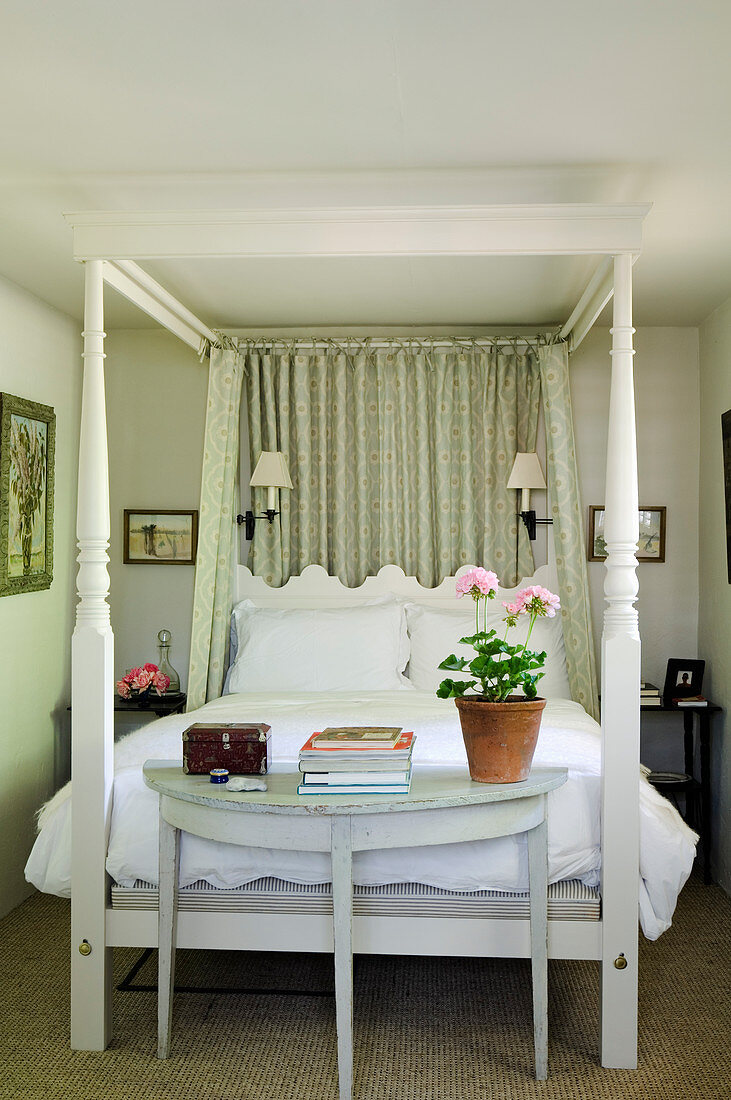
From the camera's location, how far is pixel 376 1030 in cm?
303

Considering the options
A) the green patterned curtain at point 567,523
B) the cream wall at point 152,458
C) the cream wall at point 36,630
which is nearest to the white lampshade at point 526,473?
the green patterned curtain at point 567,523

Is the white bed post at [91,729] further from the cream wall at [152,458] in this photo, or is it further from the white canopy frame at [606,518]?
the cream wall at [152,458]

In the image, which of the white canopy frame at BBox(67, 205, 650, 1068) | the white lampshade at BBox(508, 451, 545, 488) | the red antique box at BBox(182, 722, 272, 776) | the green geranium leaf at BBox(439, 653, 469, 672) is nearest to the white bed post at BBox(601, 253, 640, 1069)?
the white canopy frame at BBox(67, 205, 650, 1068)

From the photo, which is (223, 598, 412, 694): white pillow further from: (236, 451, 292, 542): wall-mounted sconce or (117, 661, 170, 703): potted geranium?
(236, 451, 292, 542): wall-mounted sconce

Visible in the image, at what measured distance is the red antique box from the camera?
9.28 ft

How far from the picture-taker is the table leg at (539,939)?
8.87 feet

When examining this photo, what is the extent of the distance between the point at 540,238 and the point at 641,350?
2.11 meters

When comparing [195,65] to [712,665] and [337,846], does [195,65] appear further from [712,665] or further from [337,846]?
[712,665]

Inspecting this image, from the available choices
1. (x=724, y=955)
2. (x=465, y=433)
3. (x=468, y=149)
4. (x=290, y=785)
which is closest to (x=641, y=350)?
(x=465, y=433)

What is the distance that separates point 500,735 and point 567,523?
2.01m

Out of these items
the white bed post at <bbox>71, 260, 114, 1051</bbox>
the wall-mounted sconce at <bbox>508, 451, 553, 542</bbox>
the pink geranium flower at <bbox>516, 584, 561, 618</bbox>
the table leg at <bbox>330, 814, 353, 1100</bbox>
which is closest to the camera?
the table leg at <bbox>330, 814, 353, 1100</bbox>

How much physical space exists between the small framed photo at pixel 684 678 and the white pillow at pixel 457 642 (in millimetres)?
527

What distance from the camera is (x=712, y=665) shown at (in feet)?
15.0

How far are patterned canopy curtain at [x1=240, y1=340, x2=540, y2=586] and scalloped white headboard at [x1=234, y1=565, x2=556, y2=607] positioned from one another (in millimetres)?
59
